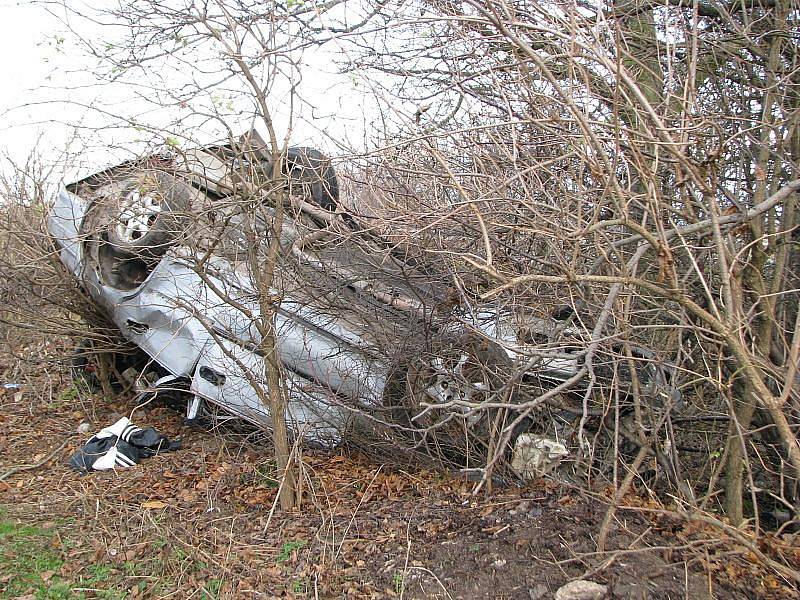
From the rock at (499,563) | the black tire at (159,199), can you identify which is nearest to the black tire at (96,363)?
the black tire at (159,199)

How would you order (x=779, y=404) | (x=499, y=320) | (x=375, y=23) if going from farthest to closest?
(x=375, y=23) < (x=499, y=320) < (x=779, y=404)

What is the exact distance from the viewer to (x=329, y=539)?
14.4ft

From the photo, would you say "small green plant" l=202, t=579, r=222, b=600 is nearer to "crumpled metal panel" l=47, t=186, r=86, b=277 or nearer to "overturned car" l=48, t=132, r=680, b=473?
"overturned car" l=48, t=132, r=680, b=473

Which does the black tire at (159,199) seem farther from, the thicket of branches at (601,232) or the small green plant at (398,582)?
the small green plant at (398,582)

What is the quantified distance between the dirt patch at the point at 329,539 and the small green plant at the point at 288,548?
12mm

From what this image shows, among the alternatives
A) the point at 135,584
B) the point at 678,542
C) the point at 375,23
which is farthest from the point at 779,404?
the point at 375,23

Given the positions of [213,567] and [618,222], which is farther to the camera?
[213,567]

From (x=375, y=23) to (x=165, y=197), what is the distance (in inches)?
92.6

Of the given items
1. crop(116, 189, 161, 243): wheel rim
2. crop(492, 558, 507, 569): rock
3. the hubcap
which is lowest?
crop(492, 558, 507, 569): rock

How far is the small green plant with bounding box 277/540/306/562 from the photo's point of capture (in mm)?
4176

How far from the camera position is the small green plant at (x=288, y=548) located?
4.18 meters

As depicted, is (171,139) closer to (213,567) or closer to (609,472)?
(213,567)

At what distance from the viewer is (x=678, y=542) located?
397cm

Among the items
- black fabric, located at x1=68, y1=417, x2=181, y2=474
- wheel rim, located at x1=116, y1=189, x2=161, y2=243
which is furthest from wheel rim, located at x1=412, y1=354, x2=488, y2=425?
black fabric, located at x1=68, y1=417, x2=181, y2=474
